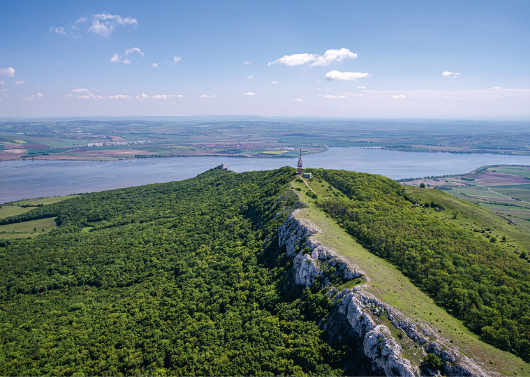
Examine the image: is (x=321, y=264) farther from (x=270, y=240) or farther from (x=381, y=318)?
(x=270, y=240)

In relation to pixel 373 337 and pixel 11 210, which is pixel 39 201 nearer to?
pixel 11 210

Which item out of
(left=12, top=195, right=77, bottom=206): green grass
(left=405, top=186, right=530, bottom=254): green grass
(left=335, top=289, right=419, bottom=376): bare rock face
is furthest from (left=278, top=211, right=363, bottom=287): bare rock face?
(left=12, top=195, right=77, bottom=206): green grass

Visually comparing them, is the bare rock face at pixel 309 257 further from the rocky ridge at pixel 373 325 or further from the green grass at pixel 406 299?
the green grass at pixel 406 299

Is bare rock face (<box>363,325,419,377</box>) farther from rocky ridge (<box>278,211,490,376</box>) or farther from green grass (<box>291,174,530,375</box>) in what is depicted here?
green grass (<box>291,174,530,375</box>)

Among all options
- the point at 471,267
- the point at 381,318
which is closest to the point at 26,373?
the point at 381,318

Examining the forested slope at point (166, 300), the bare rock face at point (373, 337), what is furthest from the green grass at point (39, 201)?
the bare rock face at point (373, 337)
